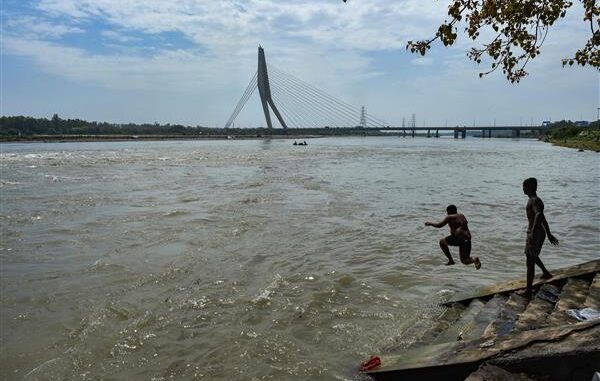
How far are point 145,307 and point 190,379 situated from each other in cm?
278

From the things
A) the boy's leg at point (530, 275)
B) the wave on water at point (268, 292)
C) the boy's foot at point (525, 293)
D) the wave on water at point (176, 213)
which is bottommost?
the wave on water at point (268, 292)

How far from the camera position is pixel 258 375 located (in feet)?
20.6

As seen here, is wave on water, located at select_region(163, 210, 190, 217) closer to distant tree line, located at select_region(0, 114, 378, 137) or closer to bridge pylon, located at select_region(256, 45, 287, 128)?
bridge pylon, located at select_region(256, 45, 287, 128)

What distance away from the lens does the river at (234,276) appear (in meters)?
6.84

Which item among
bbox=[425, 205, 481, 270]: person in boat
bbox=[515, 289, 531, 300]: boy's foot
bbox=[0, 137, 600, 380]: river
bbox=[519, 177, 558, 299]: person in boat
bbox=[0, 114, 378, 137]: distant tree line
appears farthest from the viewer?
bbox=[0, 114, 378, 137]: distant tree line

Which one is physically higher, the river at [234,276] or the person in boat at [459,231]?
the person in boat at [459,231]

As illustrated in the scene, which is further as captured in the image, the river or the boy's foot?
the boy's foot

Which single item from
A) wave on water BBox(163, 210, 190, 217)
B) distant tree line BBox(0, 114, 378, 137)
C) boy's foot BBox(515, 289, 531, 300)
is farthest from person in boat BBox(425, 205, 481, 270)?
distant tree line BBox(0, 114, 378, 137)

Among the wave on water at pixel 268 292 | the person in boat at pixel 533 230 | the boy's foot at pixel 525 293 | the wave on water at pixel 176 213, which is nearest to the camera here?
the person in boat at pixel 533 230

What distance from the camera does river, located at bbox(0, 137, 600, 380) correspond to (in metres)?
6.84

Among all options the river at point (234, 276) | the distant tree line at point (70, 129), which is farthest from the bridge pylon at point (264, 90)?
the river at point (234, 276)

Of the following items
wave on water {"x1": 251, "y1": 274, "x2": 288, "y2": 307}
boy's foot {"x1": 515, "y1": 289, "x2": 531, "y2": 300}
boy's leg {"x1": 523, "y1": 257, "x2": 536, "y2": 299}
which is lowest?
wave on water {"x1": 251, "y1": 274, "x2": 288, "y2": 307}

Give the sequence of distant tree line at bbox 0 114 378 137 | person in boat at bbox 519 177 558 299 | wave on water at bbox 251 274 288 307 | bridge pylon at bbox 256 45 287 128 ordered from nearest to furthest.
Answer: person in boat at bbox 519 177 558 299
wave on water at bbox 251 274 288 307
bridge pylon at bbox 256 45 287 128
distant tree line at bbox 0 114 378 137

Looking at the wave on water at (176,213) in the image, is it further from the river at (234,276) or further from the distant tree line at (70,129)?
the distant tree line at (70,129)
